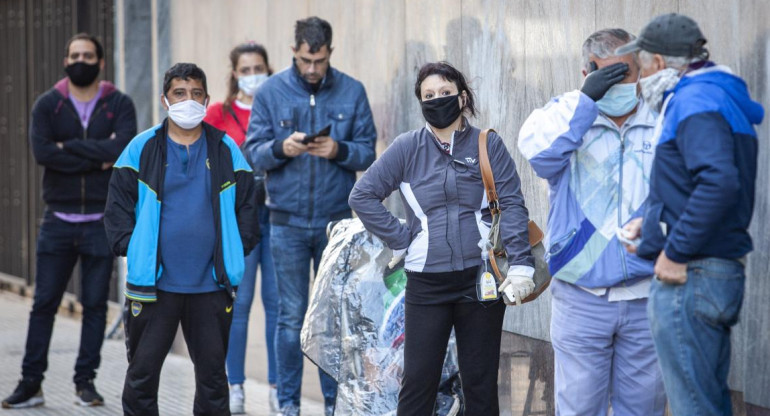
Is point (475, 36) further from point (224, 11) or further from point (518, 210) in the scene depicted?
point (224, 11)

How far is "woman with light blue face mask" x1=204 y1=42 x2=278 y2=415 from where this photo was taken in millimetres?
7246

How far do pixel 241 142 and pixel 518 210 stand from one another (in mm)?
2794

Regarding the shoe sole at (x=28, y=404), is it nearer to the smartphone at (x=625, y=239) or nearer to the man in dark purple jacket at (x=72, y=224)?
the man in dark purple jacket at (x=72, y=224)

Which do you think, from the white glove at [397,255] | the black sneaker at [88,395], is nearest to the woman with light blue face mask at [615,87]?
the white glove at [397,255]

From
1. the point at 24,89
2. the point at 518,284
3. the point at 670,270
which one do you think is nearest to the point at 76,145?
the point at 518,284

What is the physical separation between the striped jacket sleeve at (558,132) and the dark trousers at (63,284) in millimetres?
3797

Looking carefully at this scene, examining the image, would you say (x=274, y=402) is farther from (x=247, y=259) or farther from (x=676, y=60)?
(x=676, y=60)

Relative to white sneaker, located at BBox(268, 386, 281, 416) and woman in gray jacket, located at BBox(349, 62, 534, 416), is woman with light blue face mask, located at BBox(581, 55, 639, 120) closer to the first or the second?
woman in gray jacket, located at BBox(349, 62, 534, 416)

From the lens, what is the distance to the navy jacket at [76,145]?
7.41 meters

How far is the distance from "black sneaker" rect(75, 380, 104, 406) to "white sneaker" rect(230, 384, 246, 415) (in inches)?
34.0

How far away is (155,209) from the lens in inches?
214

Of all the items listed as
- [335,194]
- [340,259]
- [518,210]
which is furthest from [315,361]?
[518,210]

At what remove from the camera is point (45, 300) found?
739 centimetres

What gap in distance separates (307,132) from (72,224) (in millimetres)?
1826
